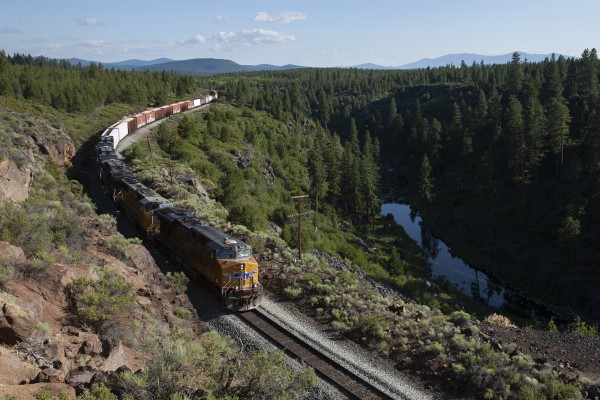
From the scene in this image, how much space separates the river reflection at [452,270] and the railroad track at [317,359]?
4277cm

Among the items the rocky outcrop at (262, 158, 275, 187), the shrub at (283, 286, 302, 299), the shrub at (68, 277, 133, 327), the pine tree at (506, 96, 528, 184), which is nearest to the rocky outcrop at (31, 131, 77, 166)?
the rocky outcrop at (262, 158, 275, 187)

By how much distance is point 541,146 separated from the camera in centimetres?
7894

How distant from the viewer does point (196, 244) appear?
26.4 m

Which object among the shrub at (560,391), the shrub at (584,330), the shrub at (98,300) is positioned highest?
Result: the shrub at (98,300)

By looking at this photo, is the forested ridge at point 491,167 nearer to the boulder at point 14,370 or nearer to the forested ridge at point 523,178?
the forested ridge at point 523,178

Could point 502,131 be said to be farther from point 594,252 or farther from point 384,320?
point 384,320

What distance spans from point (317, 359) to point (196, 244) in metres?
10.3

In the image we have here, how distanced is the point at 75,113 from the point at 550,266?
3391 inches

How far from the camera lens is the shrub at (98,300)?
15.6 m

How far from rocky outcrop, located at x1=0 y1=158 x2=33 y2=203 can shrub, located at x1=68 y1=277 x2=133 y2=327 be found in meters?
8.08

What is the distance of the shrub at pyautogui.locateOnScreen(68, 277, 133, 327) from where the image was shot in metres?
15.6

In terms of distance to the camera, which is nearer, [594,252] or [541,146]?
[594,252]

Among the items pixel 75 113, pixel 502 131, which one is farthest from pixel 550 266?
pixel 75 113

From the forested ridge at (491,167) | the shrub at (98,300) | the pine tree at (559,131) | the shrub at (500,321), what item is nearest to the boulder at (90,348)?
the shrub at (98,300)
